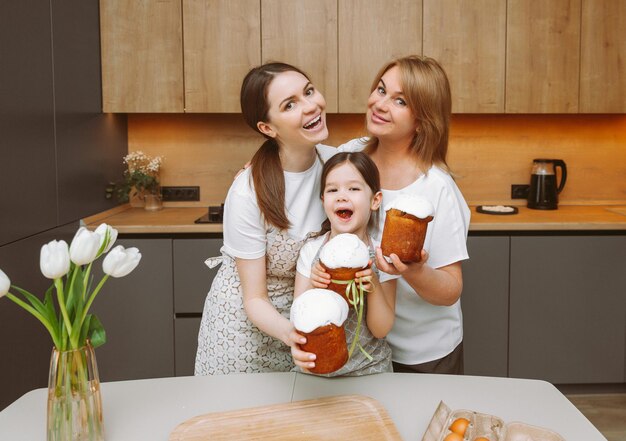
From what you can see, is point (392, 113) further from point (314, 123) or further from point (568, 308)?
point (568, 308)

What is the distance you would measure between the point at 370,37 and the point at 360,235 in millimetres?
1837

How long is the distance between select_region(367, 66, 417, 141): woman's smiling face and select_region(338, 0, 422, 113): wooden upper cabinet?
1.43 m

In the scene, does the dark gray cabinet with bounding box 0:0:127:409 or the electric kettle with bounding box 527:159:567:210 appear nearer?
the dark gray cabinet with bounding box 0:0:127:409

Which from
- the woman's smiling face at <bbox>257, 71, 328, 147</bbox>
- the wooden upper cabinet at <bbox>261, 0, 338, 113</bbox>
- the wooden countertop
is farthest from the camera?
the wooden upper cabinet at <bbox>261, 0, 338, 113</bbox>

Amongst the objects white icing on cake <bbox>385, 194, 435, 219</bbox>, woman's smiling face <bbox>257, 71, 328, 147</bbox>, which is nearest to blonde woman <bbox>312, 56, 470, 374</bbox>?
woman's smiling face <bbox>257, 71, 328, 147</bbox>

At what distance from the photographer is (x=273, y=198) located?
147cm

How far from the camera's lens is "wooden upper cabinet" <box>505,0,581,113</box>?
2982 mm

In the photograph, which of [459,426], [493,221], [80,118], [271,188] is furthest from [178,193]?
[459,426]

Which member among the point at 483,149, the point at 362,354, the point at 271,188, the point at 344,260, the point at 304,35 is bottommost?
the point at 362,354

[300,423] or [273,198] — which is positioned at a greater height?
[273,198]

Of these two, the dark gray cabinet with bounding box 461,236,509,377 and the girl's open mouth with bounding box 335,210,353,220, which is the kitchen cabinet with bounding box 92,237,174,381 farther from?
the girl's open mouth with bounding box 335,210,353,220

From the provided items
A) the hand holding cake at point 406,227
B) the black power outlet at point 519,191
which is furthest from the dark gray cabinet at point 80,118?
the black power outlet at point 519,191

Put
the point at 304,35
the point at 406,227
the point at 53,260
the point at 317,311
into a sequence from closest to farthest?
the point at 53,260
the point at 317,311
the point at 406,227
the point at 304,35

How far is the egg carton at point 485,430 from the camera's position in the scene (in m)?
0.94
